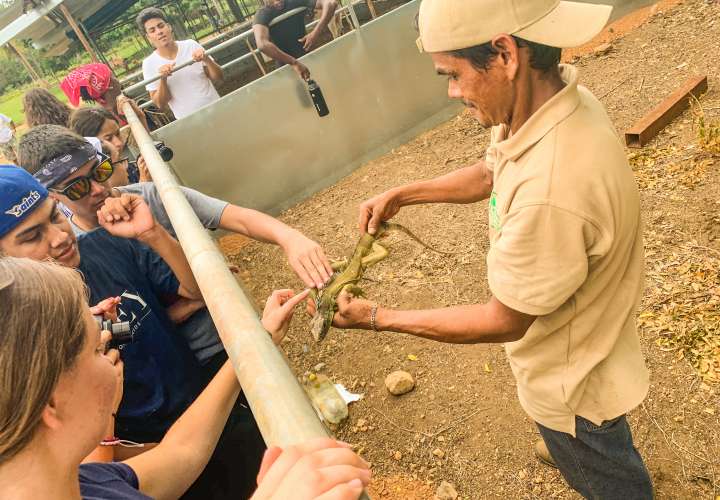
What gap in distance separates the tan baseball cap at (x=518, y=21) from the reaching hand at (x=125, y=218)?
151 cm

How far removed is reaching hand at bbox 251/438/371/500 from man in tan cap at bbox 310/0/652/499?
0.85 meters

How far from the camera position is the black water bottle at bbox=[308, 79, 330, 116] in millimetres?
6661

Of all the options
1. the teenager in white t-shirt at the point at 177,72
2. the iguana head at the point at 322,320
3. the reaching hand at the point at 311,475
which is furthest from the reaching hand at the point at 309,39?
the reaching hand at the point at 311,475

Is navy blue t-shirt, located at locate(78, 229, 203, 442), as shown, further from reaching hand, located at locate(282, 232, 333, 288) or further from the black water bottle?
the black water bottle

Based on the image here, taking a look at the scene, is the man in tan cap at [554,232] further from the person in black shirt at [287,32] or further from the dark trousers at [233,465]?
the person in black shirt at [287,32]

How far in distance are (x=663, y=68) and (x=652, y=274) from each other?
4.01 meters

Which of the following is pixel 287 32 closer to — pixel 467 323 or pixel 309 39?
pixel 309 39

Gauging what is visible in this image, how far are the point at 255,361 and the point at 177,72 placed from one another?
6.16m

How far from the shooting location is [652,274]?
11.5 feet

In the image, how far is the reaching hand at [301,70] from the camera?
651 cm

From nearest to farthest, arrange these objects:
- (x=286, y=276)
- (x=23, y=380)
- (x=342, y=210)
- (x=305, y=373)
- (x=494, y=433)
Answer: (x=23, y=380)
(x=494, y=433)
(x=305, y=373)
(x=286, y=276)
(x=342, y=210)

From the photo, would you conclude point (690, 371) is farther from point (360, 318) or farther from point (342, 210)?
point (342, 210)

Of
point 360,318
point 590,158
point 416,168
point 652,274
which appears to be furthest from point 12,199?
point 416,168

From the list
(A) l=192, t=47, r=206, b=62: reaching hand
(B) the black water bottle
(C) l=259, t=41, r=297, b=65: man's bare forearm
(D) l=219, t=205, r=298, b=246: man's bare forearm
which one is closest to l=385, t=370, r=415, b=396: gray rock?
(D) l=219, t=205, r=298, b=246: man's bare forearm
